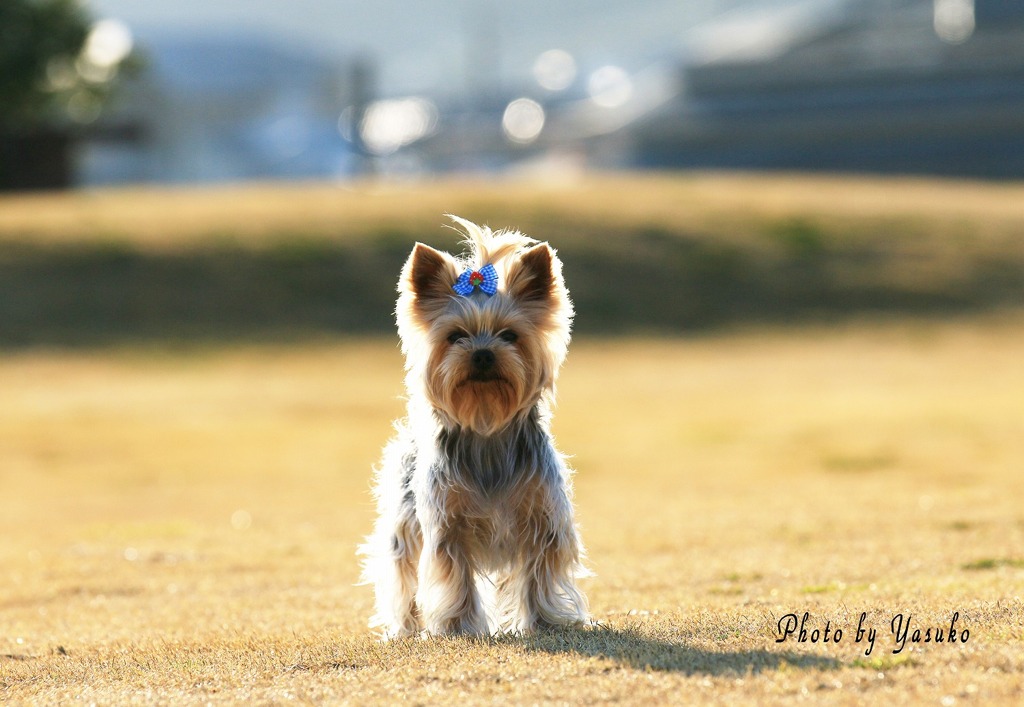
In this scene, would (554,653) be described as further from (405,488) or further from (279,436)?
(279,436)

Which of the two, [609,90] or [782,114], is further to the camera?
[609,90]

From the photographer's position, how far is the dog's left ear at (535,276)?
7602 millimetres

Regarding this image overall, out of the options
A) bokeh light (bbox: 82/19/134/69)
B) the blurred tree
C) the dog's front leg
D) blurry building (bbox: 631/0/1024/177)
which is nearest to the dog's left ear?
the dog's front leg

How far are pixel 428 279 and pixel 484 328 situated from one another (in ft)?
1.48

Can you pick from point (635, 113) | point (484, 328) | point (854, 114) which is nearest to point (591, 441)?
point (484, 328)

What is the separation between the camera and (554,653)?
6871 millimetres

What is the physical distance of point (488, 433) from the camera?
25.0 ft

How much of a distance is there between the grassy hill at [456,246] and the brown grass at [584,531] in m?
6.47

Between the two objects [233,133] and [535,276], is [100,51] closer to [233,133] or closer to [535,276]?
[535,276]

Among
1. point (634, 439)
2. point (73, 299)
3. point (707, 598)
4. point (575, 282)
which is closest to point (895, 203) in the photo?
point (575, 282)

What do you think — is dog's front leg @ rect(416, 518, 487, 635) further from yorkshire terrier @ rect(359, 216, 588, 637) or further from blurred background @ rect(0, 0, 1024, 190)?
blurred background @ rect(0, 0, 1024, 190)

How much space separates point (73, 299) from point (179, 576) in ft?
120

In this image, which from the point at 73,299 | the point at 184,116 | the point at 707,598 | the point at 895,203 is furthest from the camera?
the point at 184,116

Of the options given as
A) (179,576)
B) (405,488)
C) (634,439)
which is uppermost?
(405,488)
